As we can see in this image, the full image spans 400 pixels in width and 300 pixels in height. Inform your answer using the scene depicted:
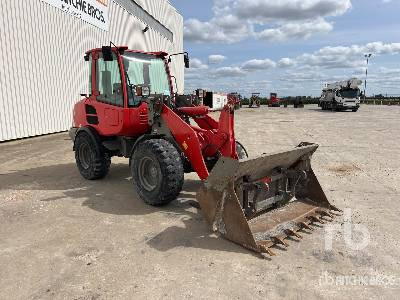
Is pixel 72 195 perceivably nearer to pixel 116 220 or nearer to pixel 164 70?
pixel 116 220

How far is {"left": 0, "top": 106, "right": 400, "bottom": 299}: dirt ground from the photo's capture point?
3.44m

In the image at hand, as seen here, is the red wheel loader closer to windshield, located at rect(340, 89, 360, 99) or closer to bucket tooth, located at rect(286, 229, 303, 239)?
bucket tooth, located at rect(286, 229, 303, 239)

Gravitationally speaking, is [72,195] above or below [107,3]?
below

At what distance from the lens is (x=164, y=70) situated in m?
7.25

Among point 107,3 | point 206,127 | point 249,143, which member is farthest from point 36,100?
point 206,127

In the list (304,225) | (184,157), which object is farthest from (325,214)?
(184,157)

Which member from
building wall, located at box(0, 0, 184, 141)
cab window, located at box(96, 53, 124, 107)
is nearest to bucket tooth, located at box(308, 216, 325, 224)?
cab window, located at box(96, 53, 124, 107)

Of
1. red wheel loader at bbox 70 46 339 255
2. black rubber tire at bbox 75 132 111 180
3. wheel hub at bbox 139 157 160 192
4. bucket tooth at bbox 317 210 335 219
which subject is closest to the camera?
red wheel loader at bbox 70 46 339 255

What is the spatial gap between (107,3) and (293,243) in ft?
56.8

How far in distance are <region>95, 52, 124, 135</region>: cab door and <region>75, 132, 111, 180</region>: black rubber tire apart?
1.15 ft

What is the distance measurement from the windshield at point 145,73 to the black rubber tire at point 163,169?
1159mm

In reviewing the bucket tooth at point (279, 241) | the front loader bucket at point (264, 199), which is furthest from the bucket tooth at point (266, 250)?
the bucket tooth at point (279, 241)

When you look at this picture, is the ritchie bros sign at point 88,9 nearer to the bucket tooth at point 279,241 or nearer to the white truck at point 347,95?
the bucket tooth at point 279,241

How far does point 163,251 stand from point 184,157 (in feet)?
6.31
